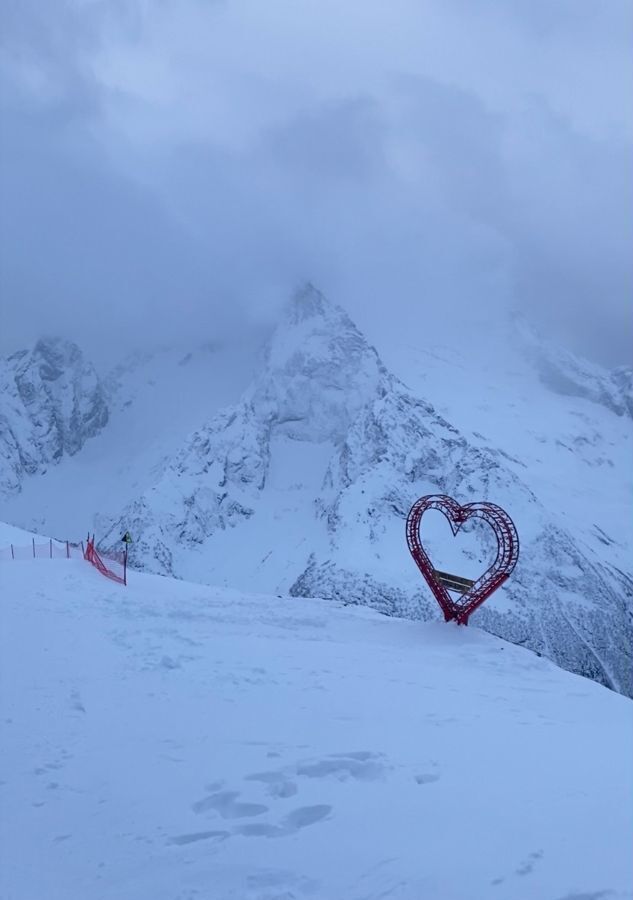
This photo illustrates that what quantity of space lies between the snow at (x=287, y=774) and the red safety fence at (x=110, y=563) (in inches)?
344

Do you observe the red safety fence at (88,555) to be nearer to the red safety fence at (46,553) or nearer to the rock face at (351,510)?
the red safety fence at (46,553)

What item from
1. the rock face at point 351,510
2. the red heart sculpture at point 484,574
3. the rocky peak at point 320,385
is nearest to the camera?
the red heart sculpture at point 484,574

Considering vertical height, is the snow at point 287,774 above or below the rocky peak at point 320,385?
below

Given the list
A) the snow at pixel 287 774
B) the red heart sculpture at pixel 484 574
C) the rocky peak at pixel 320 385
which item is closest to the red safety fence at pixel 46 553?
the red heart sculpture at pixel 484 574

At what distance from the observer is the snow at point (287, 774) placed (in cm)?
686

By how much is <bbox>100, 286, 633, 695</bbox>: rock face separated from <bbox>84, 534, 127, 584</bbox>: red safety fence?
72762 millimetres

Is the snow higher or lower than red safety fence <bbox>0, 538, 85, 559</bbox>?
lower

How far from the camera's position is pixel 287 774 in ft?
29.1

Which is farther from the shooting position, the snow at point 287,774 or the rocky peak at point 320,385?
the rocky peak at point 320,385

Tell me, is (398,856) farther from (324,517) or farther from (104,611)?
(324,517)

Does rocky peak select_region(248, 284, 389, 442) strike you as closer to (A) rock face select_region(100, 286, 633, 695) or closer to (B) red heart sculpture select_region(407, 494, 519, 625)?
(A) rock face select_region(100, 286, 633, 695)

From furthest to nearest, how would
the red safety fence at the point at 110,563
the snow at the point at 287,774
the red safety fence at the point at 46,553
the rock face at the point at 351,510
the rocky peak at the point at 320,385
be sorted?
the rocky peak at the point at 320,385 < the rock face at the point at 351,510 < the red safety fence at the point at 46,553 < the red safety fence at the point at 110,563 < the snow at the point at 287,774

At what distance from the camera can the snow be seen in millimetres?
6859

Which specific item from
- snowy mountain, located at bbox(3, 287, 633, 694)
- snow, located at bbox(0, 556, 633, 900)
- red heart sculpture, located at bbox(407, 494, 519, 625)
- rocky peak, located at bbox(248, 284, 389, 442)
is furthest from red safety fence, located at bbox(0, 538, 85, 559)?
rocky peak, located at bbox(248, 284, 389, 442)
